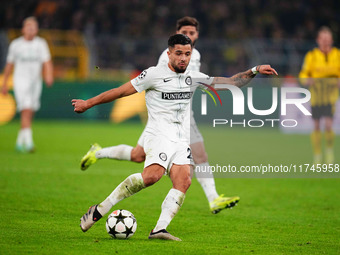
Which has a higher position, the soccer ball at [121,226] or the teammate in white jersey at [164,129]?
the teammate in white jersey at [164,129]

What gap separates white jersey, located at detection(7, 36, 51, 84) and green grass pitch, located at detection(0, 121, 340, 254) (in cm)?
160

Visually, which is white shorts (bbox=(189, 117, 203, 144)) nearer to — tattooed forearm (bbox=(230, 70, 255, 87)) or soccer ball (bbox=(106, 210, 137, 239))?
tattooed forearm (bbox=(230, 70, 255, 87))

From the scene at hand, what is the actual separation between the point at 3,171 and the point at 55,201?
107 inches

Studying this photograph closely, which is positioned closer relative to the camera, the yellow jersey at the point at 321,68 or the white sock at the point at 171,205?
the white sock at the point at 171,205

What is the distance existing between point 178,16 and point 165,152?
61.3 ft

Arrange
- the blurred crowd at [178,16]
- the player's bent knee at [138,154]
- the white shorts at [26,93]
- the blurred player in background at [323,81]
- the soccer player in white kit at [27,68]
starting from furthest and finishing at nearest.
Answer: the blurred crowd at [178,16]
the white shorts at [26,93]
the soccer player in white kit at [27,68]
the blurred player in background at [323,81]
the player's bent knee at [138,154]

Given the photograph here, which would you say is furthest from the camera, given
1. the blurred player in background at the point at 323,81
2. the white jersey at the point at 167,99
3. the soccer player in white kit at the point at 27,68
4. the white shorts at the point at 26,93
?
the white shorts at the point at 26,93

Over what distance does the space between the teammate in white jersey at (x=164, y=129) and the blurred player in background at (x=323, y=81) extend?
6073mm

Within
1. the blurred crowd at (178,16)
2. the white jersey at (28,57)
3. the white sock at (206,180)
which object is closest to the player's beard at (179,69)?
the white sock at (206,180)

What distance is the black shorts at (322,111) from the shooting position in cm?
1205

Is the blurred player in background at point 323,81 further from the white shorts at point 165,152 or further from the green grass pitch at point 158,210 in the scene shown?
the white shorts at point 165,152

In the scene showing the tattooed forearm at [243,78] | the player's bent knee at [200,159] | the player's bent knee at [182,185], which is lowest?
the player's bent knee at [182,185]

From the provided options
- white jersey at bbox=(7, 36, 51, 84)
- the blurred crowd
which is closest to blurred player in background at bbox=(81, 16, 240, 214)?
white jersey at bbox=(7, 36, 51, 84)

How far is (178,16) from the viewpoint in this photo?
2419 cm
